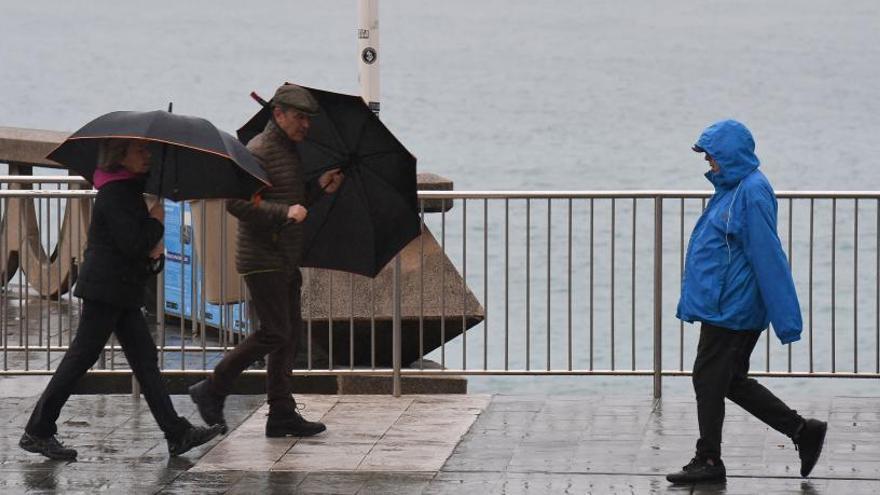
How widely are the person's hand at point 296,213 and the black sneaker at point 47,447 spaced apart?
153 centimetres

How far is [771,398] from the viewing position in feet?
31.8

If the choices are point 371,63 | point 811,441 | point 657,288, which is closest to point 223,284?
point 371,63

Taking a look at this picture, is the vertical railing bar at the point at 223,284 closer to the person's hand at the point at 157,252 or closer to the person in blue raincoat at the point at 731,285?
the person's hand at the point at 157,252

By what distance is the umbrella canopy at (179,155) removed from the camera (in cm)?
952

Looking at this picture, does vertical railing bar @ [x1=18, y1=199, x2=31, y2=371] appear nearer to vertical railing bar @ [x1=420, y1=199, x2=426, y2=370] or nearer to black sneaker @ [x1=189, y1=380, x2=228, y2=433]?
black sneaker @ [x1=189, y1=380, x2=228, y2=433]

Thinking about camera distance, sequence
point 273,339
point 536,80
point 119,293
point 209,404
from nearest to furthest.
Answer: point 119,293, point 273,339, point 209,404, point 536,80

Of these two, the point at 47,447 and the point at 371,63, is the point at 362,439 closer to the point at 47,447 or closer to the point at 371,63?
the point at 47,447

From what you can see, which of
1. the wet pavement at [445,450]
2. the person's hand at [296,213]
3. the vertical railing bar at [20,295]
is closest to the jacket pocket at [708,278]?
the wet pavement at [445,450]

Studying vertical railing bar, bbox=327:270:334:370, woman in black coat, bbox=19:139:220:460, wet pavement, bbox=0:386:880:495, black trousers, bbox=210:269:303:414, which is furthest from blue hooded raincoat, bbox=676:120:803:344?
vertical railing bar, bbox=327:270:334:370

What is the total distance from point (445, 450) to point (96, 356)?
1.73 metres

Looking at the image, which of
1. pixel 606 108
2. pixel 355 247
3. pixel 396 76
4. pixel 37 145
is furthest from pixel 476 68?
pixel 355 247

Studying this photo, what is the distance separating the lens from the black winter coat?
9.70m

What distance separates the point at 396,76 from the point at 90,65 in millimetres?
14189

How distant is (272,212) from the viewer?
9961 mm
